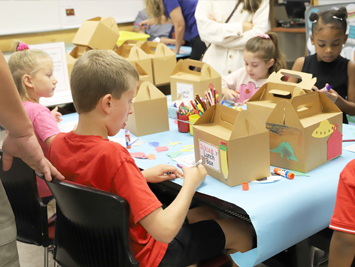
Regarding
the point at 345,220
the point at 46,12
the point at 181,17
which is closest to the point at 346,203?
the point at 345,220

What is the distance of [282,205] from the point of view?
1.10 metres

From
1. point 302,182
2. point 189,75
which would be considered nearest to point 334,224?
point 302,182

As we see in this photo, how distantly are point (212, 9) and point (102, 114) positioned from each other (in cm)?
221

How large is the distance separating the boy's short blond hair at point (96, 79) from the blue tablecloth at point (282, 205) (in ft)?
1.34

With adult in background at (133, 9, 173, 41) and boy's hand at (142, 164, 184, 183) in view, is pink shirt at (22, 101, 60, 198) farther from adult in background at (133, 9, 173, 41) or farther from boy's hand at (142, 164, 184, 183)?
adult in background at (133, 9, 173, 41)

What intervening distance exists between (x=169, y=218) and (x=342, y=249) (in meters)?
0.49

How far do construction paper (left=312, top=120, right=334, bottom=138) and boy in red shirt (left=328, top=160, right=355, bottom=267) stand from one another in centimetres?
32

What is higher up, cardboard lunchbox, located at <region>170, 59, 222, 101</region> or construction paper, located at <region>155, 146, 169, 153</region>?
cardboard lunchbox, located at <region>170, 59, 222, 101</region>

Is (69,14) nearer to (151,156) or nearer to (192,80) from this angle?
(192,80)

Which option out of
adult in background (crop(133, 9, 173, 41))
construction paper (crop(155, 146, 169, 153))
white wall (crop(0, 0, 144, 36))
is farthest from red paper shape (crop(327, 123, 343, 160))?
white wall (crop(0, 0, 144, 36))

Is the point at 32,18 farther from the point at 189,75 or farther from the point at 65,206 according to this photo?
the point at 65,206

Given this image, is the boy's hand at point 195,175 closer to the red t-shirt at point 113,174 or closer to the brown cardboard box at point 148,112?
the red t-shirt at point 113,174

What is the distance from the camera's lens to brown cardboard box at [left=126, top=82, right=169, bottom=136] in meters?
1.81

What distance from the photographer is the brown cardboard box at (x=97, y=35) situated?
2879 mm
